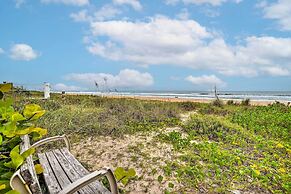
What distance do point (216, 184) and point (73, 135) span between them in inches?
Result: 157

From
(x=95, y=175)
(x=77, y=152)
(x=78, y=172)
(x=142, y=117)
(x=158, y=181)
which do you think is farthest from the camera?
(x=142, y=117)

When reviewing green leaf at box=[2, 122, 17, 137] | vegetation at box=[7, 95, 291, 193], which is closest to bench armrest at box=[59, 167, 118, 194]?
green leaf at box=[2, 122, 17, 137]

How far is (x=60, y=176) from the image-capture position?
335cm

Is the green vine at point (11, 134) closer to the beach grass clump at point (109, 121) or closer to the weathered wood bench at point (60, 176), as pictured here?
the weathered wood bench at point (60, 176)

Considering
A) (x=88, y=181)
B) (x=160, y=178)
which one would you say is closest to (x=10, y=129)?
(x=88, y=181)

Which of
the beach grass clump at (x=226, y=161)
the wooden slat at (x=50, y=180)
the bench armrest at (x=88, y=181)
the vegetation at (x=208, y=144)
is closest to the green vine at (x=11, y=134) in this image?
the bench armrest at (x=88, y=181)

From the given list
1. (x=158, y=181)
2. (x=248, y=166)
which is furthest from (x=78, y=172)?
(x=248, y=166)

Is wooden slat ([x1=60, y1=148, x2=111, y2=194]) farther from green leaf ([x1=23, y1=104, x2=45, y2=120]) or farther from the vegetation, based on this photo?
the vegetation

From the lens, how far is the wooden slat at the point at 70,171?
282cm

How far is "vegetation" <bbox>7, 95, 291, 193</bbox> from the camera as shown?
5793mm

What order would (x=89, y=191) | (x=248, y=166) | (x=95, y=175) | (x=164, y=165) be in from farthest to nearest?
(x=248, y=166) → (x=164, y=165) → (x=89, y=191) → (x=95, y=175)

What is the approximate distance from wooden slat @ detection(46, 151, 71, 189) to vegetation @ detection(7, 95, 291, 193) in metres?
1.83

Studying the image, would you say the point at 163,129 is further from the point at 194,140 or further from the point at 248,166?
the point at 248,166

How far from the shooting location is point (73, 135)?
320 inches
